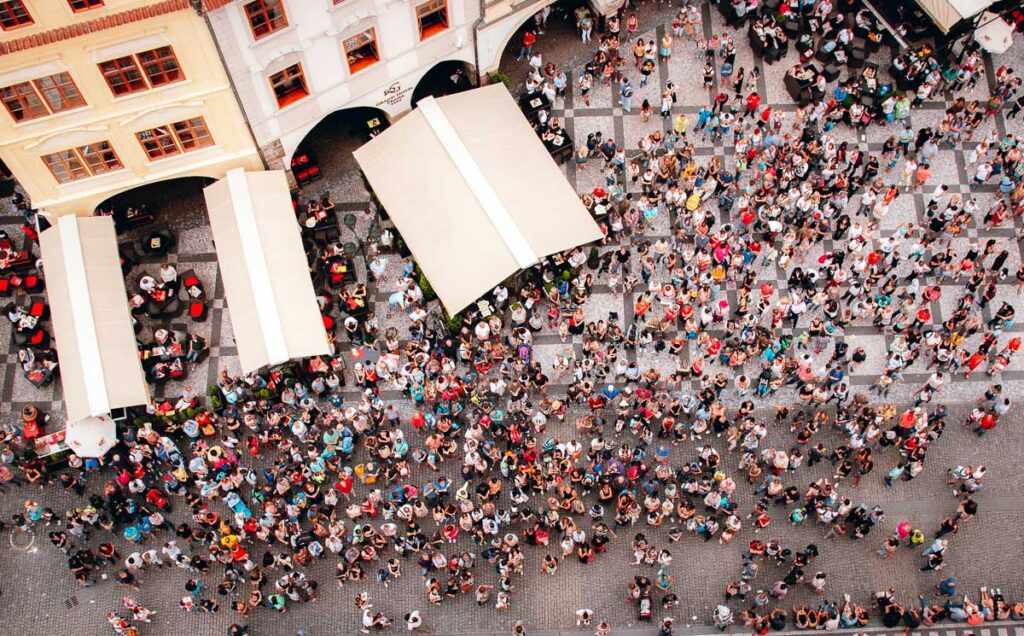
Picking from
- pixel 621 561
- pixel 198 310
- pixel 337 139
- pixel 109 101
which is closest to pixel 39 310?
pixel 198 310

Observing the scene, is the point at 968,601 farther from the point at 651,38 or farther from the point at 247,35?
the point at 247,35

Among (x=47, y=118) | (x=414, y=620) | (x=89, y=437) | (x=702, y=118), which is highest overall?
(x=47, y=118)

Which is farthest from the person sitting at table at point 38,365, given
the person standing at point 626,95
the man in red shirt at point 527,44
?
the person standing at point 626,95

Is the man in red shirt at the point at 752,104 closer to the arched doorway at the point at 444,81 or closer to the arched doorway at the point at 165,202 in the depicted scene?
the arched doorway at the point at 444,81

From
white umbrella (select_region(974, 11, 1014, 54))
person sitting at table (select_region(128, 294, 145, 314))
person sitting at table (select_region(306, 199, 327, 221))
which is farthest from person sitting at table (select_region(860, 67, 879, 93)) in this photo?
person sitting at table (select_region(128, 294, 145, 314))

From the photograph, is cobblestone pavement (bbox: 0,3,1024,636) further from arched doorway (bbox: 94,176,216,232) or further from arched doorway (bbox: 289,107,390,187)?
arched doorway (bbox: 289,107,390,187)

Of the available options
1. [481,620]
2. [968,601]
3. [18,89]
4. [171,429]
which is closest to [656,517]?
[481,620]

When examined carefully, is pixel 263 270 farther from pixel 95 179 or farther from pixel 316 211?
pixel 95 179

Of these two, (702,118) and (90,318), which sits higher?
(702,118)
